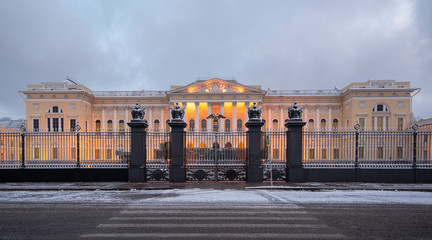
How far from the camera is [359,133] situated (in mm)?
13289

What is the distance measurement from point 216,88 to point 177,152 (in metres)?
40.1

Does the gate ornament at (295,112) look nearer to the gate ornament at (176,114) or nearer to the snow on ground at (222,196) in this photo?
the snow on ground at (222,196)

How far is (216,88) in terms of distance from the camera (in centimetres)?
5244

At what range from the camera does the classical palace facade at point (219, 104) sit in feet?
164

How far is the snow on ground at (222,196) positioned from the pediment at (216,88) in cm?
4172

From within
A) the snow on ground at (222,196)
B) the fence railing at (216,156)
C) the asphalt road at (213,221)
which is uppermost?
the fence railing at (216,156)

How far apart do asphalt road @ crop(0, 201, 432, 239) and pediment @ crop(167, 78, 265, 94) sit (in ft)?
145

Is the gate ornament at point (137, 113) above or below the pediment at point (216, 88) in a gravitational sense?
below

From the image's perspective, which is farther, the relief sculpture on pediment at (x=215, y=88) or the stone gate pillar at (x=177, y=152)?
the relief sculpture on pediment at (x=215, y=88)

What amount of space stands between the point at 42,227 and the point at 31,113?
53.7 m

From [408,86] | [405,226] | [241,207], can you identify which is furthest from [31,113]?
[408,86]

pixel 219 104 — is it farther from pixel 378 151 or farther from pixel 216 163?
pixel 378 151

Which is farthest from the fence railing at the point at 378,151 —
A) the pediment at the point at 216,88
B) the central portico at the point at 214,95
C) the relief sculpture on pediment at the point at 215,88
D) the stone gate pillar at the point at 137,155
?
the relief sculpture on pediment at the point at 215,88

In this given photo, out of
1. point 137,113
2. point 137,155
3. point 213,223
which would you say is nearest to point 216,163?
point 137,155
